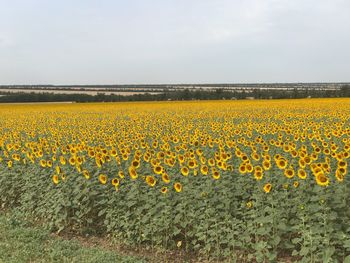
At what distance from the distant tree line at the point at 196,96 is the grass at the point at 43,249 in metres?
47.7

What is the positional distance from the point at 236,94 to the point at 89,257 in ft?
175

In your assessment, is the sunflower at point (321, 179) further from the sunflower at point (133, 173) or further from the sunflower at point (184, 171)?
the sunflower at point (133, 173)

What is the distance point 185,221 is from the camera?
222 inches

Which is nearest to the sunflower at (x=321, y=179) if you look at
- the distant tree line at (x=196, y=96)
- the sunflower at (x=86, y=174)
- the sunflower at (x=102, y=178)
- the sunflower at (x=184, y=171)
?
the sunflower at (x=184, y=171)

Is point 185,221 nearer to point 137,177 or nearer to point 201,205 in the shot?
point 201,205

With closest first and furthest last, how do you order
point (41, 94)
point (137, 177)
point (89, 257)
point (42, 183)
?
point (89, 257) → point (137, 177) → point (42, 183) → point (41, 94)

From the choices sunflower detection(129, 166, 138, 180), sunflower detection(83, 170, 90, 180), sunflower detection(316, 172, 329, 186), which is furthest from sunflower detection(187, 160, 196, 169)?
sunflower detection(316, 172, 329, 186)

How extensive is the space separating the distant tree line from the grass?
4766cm

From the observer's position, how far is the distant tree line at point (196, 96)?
169 feet

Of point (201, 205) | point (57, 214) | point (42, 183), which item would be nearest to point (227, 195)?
point (201, 205)

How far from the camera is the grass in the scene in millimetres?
5422

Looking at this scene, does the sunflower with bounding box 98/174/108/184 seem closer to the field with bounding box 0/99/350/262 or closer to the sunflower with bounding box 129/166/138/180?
the field with bounding box 0/99/350/262

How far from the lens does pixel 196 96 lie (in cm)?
5841

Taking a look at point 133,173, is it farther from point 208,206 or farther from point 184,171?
point 208,206
